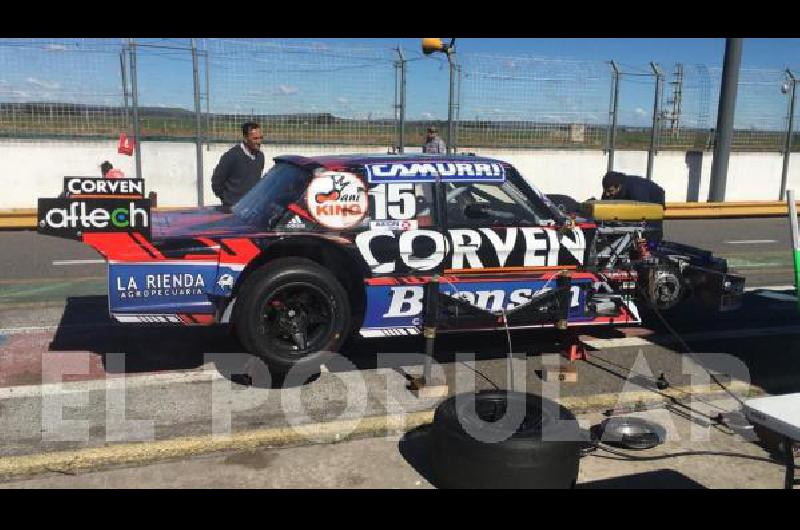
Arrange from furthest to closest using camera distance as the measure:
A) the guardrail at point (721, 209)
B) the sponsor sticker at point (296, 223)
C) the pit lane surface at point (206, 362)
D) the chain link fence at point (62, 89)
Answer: the guardrail at point (721, 209)
the chain link fence at point (62, 89)
the sponsor sticker at point (296, 223)
the pit lane surface at point (206, 362)

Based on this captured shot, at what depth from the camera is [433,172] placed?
16.9 feet

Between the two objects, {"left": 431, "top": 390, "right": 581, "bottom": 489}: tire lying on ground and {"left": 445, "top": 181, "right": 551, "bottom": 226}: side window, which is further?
{"left": 445, "top": 181, "right": 551, "bottom": 226}: side window

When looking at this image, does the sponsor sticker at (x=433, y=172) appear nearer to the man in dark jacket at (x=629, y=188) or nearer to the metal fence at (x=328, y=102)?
the man in dark jacket at (x=629, y=188)

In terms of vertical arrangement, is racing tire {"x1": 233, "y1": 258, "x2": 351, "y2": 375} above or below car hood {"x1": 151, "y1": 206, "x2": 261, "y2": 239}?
below

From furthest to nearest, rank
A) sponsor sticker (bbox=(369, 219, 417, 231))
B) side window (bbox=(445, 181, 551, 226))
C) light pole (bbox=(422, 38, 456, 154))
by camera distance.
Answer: light pole (bbox=(422, 38, 456, 154)) → side window (bbox=(445, 181, 551, 226)) → sponsor sticker (bbox=(369, 219, 417, 231))

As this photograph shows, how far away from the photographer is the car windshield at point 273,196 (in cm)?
500

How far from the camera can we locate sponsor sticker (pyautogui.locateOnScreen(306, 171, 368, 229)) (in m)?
5.00

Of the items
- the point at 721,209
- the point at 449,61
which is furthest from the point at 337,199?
the point at 721,209

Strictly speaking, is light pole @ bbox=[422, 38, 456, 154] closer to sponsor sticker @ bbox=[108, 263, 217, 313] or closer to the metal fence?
the metal fence

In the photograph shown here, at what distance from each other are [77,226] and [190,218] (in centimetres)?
107

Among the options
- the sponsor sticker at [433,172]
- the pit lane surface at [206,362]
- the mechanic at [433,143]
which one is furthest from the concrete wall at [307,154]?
the sponsor sticker at [433,172]

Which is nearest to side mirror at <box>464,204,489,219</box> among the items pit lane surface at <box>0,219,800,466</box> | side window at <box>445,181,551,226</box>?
side window at <box>445,181,551,226</box>

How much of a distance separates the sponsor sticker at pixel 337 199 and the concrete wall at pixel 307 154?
9764mm

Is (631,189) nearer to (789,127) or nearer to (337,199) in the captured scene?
(337,199)
